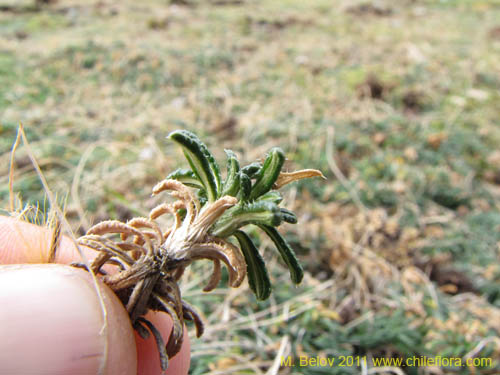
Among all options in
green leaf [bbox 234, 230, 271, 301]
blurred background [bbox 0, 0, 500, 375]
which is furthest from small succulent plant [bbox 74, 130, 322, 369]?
blurred background [bbox 0, 0, 500, 375]

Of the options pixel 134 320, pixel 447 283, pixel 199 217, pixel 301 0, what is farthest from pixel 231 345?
pixel 301 0

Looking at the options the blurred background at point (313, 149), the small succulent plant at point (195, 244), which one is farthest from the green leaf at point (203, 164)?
the blurred background at point (313, 149)

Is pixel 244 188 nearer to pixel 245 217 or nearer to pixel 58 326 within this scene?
pixel 245 217

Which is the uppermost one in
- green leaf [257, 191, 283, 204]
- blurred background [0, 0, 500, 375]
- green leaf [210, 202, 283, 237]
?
green leaf [257, 191, 283, 204]

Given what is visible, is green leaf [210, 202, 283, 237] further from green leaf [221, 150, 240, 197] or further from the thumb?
the thumb

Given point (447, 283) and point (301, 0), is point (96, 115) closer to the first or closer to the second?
point (447, 283)

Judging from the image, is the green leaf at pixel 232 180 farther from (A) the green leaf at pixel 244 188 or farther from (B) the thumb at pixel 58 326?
(B) the thumb at pixel 58 326

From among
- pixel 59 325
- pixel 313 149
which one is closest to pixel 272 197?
pixel 59 325
